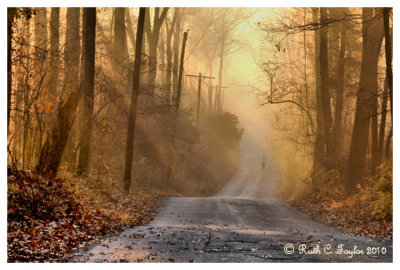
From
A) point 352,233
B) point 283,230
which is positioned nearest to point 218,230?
point 283,230

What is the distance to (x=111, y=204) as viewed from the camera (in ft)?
52.0

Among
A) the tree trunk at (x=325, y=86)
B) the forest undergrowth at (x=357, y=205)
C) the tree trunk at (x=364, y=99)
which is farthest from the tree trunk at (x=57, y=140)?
the tree trunk at (x=325, y=86)

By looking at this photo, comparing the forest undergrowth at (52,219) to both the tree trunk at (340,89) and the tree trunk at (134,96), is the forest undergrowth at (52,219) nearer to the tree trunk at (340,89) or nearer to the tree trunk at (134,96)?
the tree trunk at (134,96)

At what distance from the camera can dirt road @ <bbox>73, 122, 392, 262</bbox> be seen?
344 inches

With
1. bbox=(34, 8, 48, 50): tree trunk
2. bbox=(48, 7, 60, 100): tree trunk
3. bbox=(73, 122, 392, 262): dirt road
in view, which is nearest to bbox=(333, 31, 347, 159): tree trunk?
bbox=(73, 122, 392, 262): dirt road

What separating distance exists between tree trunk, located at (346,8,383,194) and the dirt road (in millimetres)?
3539

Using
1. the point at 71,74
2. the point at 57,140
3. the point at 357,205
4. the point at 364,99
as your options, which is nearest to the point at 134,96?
the point at 71,74

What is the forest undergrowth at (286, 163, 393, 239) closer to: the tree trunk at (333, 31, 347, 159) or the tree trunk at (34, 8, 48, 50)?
the tree trunk at (333, 31, 347, 159)

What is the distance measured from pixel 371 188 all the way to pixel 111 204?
29.5ft

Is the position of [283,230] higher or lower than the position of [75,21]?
lower

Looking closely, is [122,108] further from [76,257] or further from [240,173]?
[240,173]

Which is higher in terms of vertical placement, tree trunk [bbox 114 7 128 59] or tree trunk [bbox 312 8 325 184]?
tree trunk [bbox 114 7 128 59]

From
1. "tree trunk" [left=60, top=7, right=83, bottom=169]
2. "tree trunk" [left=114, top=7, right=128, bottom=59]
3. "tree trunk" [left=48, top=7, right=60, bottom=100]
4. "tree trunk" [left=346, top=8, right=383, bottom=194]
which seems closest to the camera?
"tree trunk" [left=48, top=7, right=60, bottom=100]

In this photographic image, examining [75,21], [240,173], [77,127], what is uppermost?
[75,21]
